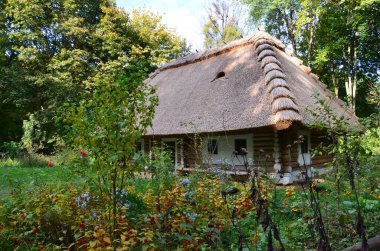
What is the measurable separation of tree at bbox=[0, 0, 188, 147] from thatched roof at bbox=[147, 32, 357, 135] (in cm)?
635

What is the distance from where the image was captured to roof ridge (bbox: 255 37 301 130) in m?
8.61

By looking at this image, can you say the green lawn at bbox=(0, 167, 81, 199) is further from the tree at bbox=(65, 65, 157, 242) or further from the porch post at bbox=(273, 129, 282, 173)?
the porch post at bbox=(273, 129, 282, 173)

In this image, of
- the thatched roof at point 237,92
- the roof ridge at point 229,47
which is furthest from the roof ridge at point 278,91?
the roof ridge at point 229,47

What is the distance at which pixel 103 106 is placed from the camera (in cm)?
318

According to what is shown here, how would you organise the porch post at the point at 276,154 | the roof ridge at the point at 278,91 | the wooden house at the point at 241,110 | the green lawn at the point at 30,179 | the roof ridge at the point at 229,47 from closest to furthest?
the green lawn at the point at 30,179
the roof ridge at the point at 278,91
the wooden house at the point at 241,110
the porch post at the point at 276,154
the roof ridge at the point at 229,47

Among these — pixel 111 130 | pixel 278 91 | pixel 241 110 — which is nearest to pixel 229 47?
pixel 241 110

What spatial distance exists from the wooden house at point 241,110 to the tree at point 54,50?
728cm

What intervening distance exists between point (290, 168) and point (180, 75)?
26.0 feet

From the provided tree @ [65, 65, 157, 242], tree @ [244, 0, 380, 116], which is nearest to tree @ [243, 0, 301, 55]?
tree @ [244, 0, 380, 116]

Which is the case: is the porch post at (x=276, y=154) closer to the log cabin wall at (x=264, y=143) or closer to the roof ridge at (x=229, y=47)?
the log cabin wall at (x=264, y=143)

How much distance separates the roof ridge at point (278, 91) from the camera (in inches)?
339

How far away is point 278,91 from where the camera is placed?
9.37 meters

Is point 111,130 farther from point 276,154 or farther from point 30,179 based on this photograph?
point 276,154

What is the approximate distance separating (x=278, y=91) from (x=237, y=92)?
74.5 inches
